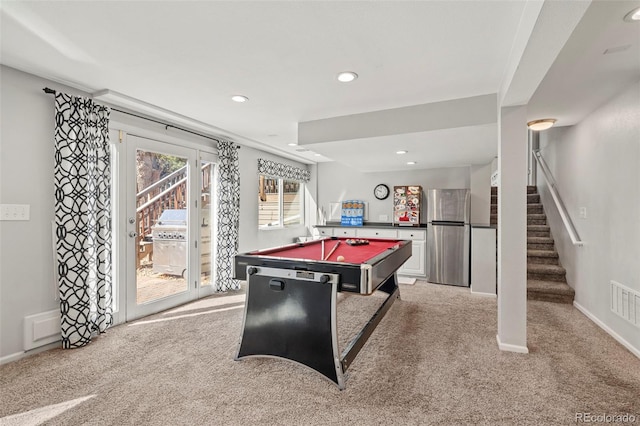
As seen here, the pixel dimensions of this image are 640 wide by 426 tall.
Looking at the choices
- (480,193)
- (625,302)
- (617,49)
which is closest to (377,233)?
(480,193)

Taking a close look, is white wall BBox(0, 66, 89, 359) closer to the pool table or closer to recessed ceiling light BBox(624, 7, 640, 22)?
the pool table

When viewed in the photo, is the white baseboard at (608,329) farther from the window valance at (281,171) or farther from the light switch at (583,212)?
the window valance at (281,171)

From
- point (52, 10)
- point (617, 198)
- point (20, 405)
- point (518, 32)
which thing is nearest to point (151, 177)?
point (52, 10)

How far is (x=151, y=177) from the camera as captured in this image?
11.9 ft

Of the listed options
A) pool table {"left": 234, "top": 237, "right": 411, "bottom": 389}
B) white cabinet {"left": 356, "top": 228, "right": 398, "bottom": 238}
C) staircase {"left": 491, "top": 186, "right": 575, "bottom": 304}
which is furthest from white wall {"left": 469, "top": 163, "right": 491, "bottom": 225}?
pool table {"left": 234, "top": 237, "right": 411, "bottom": 389}

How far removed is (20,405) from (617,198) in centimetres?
492

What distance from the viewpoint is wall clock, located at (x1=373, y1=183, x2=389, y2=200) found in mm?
6336

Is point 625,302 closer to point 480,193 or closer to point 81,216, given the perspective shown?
point 480,193

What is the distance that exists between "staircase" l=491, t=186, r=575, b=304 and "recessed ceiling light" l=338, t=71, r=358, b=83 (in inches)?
143

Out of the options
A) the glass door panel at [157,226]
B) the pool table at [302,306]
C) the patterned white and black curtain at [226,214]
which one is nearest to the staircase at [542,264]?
the pool table at [302,306]

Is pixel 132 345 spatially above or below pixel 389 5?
below

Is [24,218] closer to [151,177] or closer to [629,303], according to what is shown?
[151,177]

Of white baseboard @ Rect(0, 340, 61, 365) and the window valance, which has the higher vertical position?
the window valance

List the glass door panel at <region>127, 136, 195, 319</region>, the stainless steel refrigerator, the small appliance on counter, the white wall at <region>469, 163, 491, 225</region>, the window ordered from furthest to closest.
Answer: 1. the small appliance on counter
2. the window
3. the white wall at <region>469, 163, 491, 225</region>
4. the stainless steel refrigerator
5. the glass door panel at <region>127, 136, 195, 319</region>
